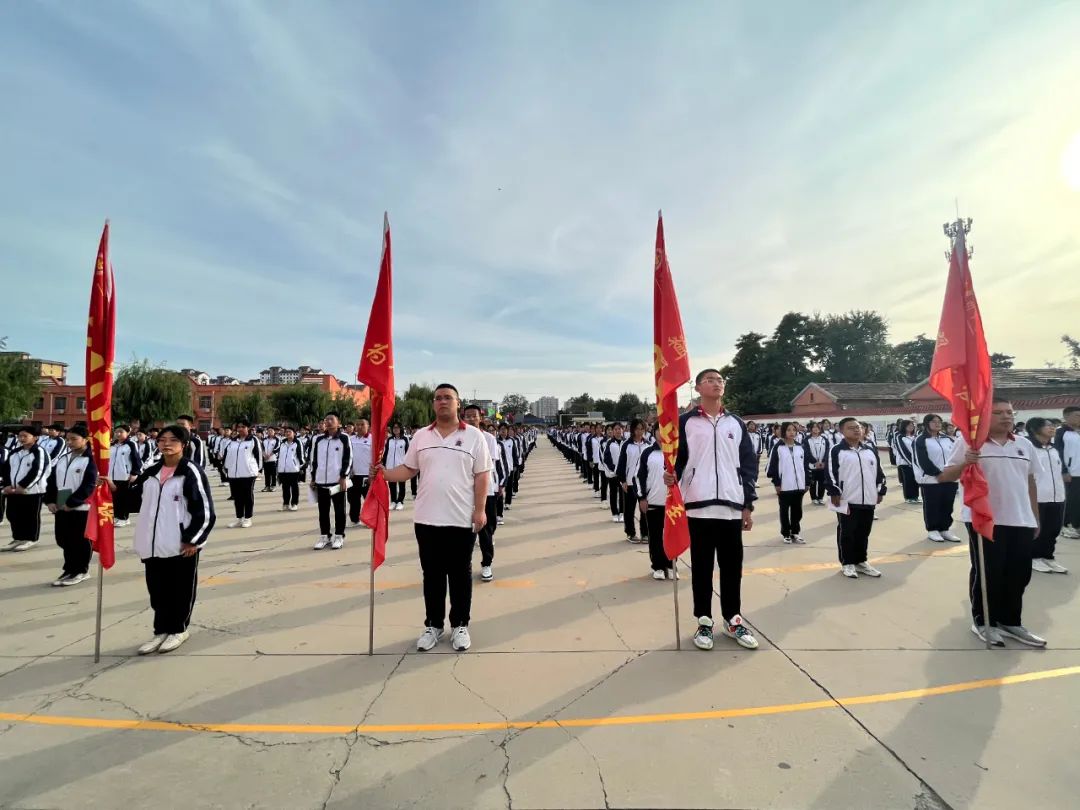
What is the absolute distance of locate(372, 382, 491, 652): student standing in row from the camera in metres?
3.91

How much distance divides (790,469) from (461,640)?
6.04 metres

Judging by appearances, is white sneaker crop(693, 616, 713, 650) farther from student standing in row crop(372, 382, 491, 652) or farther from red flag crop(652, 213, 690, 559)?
student standing in row crop(372, 382, 491, 652)

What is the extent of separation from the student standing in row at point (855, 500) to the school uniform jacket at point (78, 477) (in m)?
8.59

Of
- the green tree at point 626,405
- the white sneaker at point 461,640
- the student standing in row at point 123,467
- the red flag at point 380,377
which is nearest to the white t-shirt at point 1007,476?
the white sneaker at point 461,640

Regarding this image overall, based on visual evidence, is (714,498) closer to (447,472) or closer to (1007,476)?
(447,472)

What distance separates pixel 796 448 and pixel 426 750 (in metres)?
7.23

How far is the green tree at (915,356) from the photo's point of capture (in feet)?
222

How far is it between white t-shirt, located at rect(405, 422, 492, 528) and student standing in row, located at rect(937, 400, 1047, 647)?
370 centimetres

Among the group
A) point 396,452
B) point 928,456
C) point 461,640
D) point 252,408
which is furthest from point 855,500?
point 252,408

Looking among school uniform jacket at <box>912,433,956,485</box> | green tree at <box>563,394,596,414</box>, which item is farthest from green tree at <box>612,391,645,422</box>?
school uniform jacket at <box>912,433,956,485</box>

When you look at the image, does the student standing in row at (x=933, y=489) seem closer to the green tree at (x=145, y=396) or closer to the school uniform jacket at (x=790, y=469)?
the school uniform jacket at (x=790, y=469)

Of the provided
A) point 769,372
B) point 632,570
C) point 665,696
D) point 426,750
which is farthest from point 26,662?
point 769,372

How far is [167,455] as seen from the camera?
13.6 ft

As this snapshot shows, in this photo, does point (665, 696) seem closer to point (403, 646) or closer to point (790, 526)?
point (403, 646)
